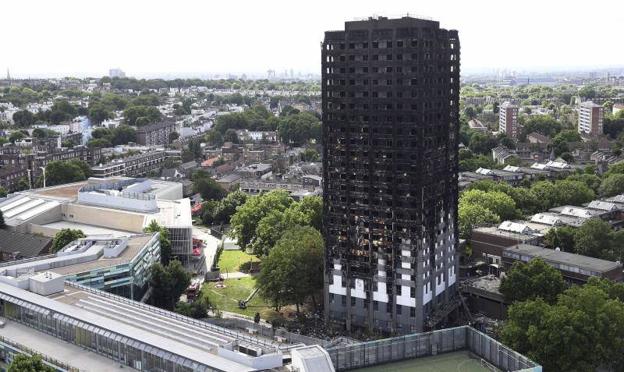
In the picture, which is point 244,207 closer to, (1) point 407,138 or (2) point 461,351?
(1) point 407,138

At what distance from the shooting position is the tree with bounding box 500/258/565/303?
49375 mm

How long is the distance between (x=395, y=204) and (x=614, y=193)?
4808 centimetres

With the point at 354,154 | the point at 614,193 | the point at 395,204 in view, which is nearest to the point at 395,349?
the point at 395,204

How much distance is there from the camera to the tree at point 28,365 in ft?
104

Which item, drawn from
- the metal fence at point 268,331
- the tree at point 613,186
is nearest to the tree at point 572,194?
the tree at point 613,186

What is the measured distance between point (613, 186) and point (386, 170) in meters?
48.1

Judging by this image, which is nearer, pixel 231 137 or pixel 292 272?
pixel 292 272

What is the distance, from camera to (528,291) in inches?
1969

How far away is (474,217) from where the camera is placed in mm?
70375

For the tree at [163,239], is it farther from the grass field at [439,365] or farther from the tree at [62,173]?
the tree at [62,173]

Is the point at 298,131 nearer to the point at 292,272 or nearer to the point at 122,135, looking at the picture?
the point at 122,135

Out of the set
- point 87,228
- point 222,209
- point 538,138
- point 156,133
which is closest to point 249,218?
point 222,209

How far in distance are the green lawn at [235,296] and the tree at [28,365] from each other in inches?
934

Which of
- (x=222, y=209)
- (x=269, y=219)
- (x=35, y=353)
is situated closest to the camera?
(x=35, y=353)
